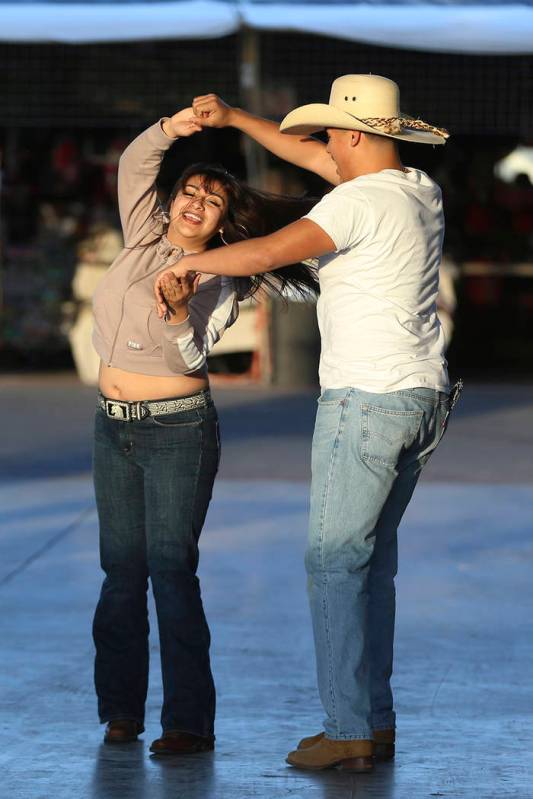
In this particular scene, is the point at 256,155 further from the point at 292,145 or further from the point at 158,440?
the point at 158,440

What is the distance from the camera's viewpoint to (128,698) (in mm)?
4672

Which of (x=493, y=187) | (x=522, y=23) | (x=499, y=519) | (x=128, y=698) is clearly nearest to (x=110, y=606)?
(x=128, y=698)

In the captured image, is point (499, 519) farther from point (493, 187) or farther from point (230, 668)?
point (493, 187)

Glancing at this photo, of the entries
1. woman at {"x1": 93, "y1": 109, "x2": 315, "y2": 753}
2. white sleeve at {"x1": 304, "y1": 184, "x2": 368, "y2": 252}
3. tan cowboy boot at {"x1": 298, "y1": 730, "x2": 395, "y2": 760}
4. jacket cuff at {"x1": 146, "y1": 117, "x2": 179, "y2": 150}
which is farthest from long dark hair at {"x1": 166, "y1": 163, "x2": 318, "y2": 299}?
tan cowboy boot at {"x1": 298, "y1": 730, "x2": 395, "y2": 760}

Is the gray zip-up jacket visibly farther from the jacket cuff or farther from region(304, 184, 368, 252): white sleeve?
region(304, 184, 368, 252): white sleeve

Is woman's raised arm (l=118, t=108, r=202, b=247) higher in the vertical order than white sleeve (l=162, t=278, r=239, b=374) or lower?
higher

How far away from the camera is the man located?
4.23 m

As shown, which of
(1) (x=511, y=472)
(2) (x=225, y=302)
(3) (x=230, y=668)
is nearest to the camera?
(2) (x=225, y=302)

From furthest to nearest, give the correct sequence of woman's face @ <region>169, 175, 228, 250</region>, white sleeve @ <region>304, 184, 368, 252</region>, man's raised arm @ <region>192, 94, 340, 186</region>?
man's raised arm @ <region>192, 94, 340, 186</region> < woman's face @ <region>169, 175, 228, 250</region> < white sleeve @ <region>304, 184, 368, 252</region>

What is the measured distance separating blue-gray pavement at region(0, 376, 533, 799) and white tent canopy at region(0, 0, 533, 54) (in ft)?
8.83

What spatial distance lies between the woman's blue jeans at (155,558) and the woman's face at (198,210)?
0.51 m

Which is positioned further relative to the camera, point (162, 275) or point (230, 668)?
point (230, 668)

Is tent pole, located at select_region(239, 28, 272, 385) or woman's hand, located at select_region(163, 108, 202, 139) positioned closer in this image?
woman's hand, located at select_region(163, 108, 202, 139)

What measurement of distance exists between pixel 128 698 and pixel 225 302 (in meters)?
1.18
